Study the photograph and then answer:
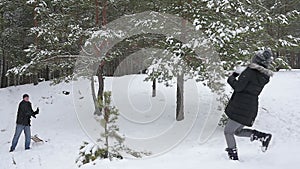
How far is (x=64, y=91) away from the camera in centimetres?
1689

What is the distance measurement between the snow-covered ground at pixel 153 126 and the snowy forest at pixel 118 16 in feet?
6.07

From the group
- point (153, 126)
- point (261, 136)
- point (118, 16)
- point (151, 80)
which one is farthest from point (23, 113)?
point (261, 136)

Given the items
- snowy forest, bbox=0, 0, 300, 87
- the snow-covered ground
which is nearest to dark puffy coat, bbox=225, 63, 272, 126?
the snow-covered ground

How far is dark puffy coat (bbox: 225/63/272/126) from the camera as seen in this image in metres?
4.40

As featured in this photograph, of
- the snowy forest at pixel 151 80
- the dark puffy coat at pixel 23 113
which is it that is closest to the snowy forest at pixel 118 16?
the snowy forest at pixel 151 80

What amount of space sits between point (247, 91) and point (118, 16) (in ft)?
→ 31.5

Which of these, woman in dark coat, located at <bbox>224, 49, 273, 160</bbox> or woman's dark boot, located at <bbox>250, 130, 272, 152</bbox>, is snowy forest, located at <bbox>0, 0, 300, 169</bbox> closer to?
woman's dark boot, located at <bbox>250, 130, 272, 152</bbox>

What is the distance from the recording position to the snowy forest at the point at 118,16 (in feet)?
32.1

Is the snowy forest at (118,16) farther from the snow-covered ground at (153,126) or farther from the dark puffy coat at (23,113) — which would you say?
the dark puffy coat at (23,113)

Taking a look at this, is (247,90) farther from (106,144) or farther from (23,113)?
(23,113)

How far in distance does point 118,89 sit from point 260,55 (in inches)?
498

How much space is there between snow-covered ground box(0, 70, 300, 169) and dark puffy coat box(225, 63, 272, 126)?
A: 65 cm

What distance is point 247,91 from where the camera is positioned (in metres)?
4.45

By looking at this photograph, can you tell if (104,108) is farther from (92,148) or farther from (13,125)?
(13,125)
